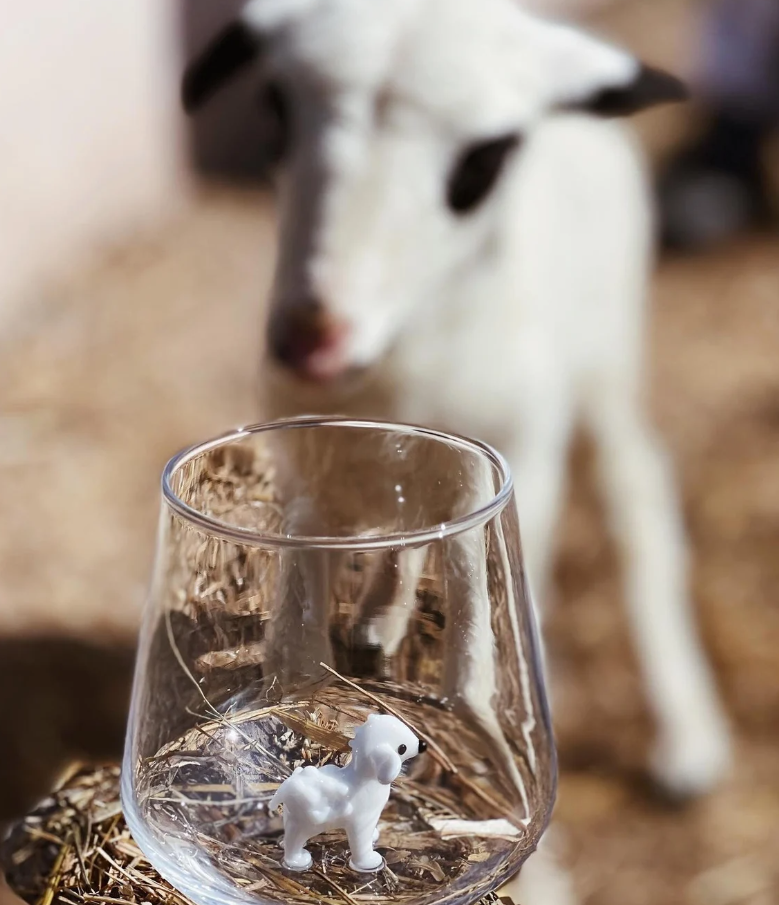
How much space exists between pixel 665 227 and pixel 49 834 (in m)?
2.21

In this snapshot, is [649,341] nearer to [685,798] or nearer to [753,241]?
[753,241]

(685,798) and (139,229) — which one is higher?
(139,229)

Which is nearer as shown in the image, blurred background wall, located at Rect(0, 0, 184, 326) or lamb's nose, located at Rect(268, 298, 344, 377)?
lamb's nose, located at Rect(268, 298, 344, 377)

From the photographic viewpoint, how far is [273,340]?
659 millimetres

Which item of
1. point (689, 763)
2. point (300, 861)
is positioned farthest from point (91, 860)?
point (689, 763)

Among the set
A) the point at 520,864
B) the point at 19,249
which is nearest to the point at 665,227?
the point at 19,249

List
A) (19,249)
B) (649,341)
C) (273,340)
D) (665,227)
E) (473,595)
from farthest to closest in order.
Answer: (665,227), (649,341), (19,249), (273,340), (473,595)

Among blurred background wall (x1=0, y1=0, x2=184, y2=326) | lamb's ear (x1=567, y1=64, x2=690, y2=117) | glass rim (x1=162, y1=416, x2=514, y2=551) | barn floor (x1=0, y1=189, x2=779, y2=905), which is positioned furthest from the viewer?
blurred background wall (x1=0, y1=0, x2=184, y2=326)

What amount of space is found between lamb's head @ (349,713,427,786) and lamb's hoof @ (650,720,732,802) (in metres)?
0.87

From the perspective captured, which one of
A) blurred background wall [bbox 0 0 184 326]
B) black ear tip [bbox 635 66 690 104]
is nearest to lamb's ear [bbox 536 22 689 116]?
black ear tip [bbox 635 66 690 104]

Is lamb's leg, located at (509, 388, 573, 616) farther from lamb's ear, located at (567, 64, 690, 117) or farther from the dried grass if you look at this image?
the dried grass

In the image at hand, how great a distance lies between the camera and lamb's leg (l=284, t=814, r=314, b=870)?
350 mm

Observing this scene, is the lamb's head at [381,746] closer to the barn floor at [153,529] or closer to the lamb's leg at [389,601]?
the lamb's leg at [389,601]

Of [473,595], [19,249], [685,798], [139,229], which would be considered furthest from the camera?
[139,229]
